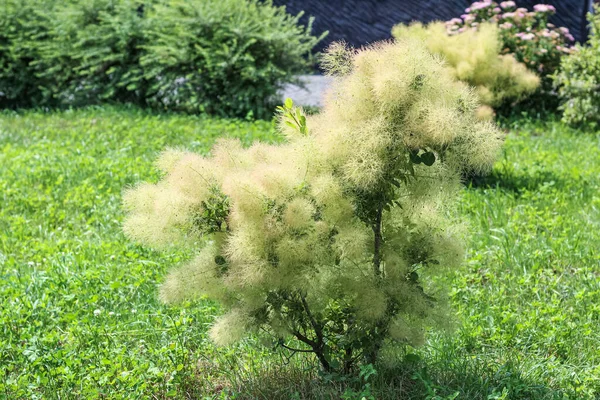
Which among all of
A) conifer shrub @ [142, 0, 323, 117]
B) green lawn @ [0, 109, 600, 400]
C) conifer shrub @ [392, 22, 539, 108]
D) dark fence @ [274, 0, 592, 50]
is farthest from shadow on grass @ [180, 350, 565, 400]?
dark fence @ [274, 0, 592, 50]

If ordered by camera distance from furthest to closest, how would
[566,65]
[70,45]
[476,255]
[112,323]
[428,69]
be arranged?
[70,45] < [566,65] < [476,255] < [112,323] < [428,69]

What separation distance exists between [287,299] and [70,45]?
8321 mm

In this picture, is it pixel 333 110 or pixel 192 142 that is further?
pixel 192 142

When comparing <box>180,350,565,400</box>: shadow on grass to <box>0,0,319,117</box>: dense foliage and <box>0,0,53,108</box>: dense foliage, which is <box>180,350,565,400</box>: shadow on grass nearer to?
<box>0,0,319,117</box>: dense foliage

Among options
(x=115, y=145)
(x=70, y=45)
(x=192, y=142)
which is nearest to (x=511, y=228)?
(x=192, y=142)

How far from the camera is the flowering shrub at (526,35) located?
954cm

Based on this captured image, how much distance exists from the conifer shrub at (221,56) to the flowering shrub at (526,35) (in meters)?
2.13

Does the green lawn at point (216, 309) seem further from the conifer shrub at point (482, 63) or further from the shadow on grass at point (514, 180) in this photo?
the conifer shrub at point (482, 63)

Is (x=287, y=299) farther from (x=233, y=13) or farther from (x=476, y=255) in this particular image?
(x=233, y=13)

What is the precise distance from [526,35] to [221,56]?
12.1 feet

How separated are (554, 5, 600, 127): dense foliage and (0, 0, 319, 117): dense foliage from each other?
3050mm

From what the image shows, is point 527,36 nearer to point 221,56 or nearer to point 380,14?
point 221,56

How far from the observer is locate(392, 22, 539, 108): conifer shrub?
7.35 meters

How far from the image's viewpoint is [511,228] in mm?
5129
